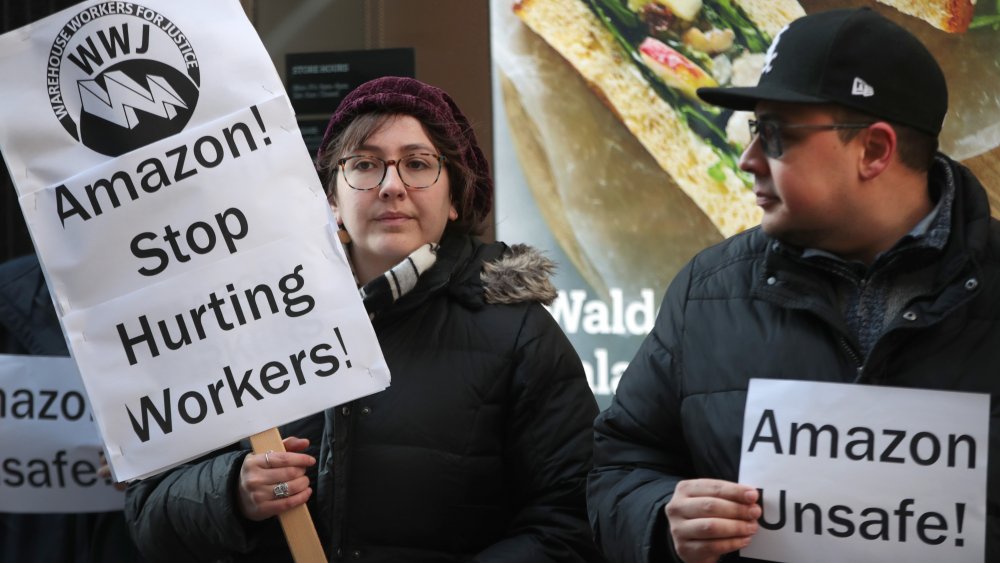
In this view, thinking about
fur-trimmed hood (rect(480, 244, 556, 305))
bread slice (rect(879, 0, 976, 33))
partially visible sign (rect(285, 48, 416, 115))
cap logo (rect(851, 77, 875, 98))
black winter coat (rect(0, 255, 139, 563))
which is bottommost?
black winter coat (rect(0, 255, 139, 563))

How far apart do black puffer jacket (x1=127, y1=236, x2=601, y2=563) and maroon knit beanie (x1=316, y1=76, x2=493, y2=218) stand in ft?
1.13

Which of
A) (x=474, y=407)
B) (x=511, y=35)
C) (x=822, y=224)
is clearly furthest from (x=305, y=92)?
(x=822, y=224)

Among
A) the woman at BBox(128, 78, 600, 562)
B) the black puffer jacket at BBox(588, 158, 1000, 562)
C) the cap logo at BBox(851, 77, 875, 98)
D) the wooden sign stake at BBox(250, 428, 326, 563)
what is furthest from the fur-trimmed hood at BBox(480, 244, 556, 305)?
the cap logo at BBox(851, 77, 875, 98)

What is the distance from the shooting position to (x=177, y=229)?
8.60 feet

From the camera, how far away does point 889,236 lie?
2.36m

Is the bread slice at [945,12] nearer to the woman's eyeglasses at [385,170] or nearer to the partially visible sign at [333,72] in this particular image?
the partially visible sign at [333,72]

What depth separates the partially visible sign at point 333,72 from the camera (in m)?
4.78

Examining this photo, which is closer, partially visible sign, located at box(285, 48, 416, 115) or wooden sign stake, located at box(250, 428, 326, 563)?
wooden sign stake, located at box(250, 428, 326, 563)

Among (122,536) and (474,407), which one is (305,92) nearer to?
(122,536)

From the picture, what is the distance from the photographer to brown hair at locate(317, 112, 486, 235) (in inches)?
115

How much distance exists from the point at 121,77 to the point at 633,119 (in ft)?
7.81

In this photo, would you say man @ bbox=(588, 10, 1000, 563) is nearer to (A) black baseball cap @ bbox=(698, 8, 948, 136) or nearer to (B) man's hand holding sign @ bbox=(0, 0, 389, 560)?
(A) black baseball cap @ bbox=(698, 8, 948, 136)

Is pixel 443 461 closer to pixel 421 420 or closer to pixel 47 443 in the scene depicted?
pixel 421 420

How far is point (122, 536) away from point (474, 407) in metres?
1.18
